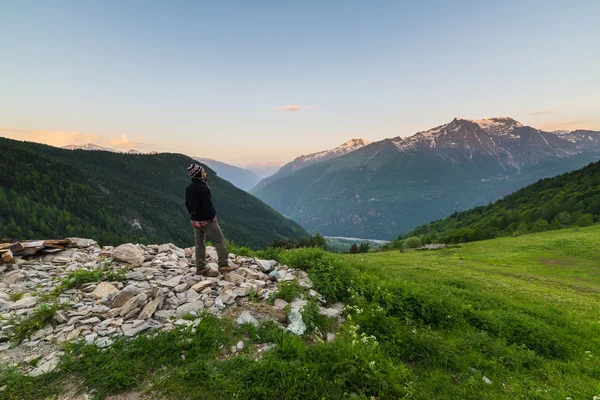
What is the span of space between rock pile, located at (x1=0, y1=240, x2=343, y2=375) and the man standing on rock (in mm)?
551

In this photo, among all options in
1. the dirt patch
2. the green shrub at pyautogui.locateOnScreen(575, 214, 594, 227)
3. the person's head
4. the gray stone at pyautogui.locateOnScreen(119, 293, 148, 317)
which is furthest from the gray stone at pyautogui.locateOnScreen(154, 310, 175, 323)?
the green shrub at pyautogui.locateOnScreen(575, 214, 594, 227)

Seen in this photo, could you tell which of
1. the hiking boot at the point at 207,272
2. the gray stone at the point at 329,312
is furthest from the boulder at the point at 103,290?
the gray stone at the point at 329,312

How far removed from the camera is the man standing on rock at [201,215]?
9133 millimetres

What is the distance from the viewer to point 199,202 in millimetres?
9117

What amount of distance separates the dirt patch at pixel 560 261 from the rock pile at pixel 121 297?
29002 millimetres

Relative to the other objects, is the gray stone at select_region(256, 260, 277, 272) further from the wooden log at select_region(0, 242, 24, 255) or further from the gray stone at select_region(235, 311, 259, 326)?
the wooden log at select_region(0, 242, 24, 255)

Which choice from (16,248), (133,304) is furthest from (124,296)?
(16,248)

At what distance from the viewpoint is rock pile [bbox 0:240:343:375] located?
5.75m

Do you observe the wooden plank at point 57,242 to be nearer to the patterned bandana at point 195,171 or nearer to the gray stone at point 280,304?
the patterned bandana at point 195,171

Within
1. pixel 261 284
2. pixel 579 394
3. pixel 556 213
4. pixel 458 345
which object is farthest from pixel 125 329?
pixel 556 213

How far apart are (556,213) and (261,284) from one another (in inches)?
3386

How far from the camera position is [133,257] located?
9875 mm

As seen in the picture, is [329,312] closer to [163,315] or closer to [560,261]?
[163,315]

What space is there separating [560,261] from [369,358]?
3222 centimetres
